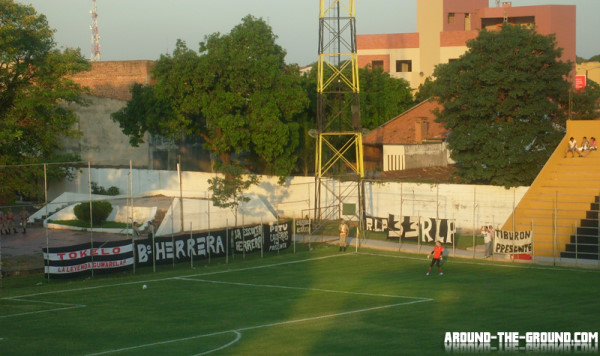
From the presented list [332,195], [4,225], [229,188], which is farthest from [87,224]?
[332,195]

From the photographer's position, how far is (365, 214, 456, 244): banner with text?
125 ft

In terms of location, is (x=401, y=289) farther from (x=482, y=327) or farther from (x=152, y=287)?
(x=152, y=287)

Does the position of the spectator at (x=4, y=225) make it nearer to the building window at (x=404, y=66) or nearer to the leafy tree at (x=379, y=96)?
the leafy tree at (x=379, y=96)

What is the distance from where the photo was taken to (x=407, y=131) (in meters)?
61.4

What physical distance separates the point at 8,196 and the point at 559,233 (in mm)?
25726

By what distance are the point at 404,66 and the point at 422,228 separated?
58.2 meters

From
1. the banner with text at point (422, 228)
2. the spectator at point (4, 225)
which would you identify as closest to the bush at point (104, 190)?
the spectator at point (4, 225)

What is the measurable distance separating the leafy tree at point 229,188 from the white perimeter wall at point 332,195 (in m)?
1.00

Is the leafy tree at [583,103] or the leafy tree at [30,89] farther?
the leafy tree at [583,103]

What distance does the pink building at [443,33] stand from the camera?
87000mm

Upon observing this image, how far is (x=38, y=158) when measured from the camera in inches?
1458

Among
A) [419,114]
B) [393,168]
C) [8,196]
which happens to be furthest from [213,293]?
[419,114]

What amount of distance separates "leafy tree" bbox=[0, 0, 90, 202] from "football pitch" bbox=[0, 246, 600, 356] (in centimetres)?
705

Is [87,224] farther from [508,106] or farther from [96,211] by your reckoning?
[508,106]
